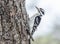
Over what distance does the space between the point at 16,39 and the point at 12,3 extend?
1.57ft

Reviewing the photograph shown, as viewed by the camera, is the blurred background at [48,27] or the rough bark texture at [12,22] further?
the blurred background at [48,27]

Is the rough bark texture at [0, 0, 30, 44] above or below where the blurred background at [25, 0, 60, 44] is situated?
above

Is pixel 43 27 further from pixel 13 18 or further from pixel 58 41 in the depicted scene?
pixel 13 18

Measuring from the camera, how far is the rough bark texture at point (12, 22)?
13.7 feet

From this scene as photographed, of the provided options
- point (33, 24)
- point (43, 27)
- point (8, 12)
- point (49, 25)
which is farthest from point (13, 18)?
point (49, 25)

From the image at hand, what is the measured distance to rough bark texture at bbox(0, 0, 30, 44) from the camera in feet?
13.7

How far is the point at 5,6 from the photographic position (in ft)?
13.8

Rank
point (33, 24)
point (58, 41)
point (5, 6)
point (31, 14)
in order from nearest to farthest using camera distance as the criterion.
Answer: point (5, 6) < point (33, 24) < point (31, 14) < point (58, 41)

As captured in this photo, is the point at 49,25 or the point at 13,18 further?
the point at 49,25

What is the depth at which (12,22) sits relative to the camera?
4.26 m

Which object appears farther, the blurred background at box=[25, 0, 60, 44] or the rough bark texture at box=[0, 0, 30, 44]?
the blurred background at box=[25, 0, 60, 44]

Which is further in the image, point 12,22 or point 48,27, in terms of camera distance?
point 48,27

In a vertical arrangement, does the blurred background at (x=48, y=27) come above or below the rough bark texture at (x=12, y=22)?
below

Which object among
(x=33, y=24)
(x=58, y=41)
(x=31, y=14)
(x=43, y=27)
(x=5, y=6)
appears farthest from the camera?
(x=58, y=41)
